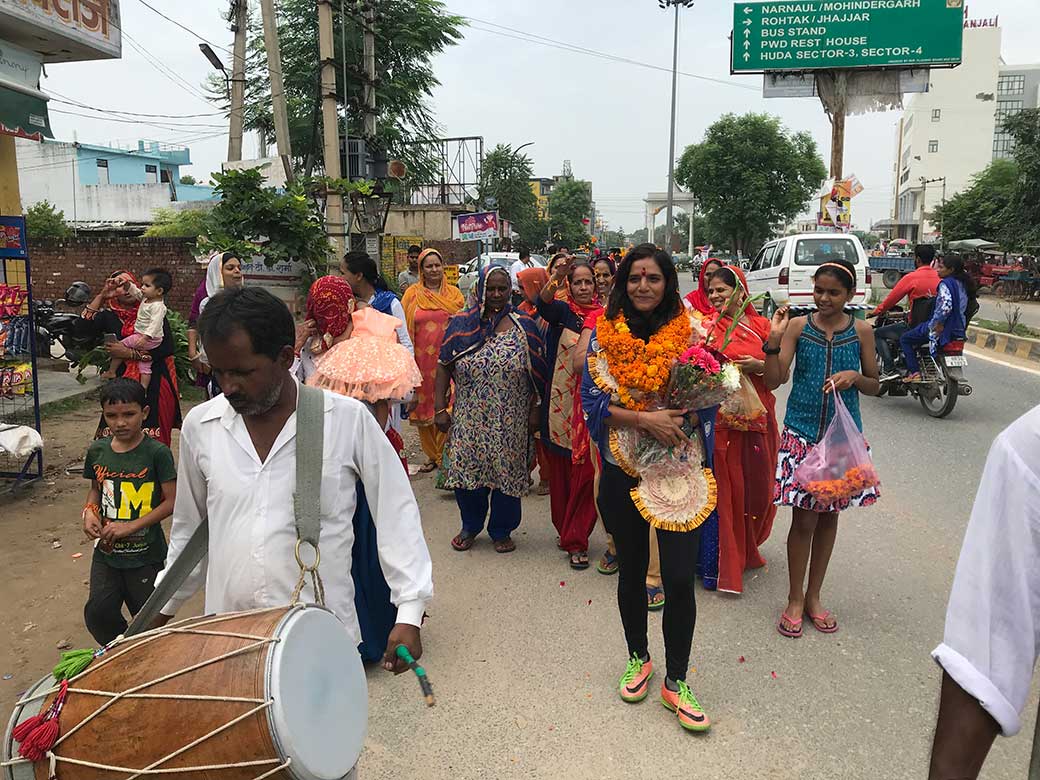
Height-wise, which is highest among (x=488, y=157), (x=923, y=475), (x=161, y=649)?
(x=488, y=157)

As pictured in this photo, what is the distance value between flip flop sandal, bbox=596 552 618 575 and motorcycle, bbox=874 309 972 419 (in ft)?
16.7

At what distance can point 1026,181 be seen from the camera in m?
23.4

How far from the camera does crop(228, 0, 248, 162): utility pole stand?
15234mm

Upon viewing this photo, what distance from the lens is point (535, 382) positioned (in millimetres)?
5012

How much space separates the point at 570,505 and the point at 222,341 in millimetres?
3298

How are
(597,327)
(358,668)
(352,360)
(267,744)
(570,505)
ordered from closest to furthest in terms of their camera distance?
(267,744) → (358,668) → (597,327) → (352,360) → (570,505)

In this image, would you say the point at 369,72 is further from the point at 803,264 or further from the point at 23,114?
the point at 23,114

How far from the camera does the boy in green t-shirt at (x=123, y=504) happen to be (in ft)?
10.6

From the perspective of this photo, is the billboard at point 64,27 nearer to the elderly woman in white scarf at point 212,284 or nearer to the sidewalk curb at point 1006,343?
the elderly woman in white scarf at point 212,284

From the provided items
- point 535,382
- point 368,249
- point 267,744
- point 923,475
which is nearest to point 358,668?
point 267,744

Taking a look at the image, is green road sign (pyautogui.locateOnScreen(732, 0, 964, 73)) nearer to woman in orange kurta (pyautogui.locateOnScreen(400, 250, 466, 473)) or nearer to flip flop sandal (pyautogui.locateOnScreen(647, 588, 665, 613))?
woman in orange kurta (pyautogui.locateOnScreen(400, 250, 466, 473))

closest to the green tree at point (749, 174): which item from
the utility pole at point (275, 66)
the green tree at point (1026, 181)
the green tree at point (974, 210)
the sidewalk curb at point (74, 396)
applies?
the green tree at point (974, 210)

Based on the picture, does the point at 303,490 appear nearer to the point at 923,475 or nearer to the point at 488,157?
the point at 923,475

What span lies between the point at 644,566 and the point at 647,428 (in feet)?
2.08
